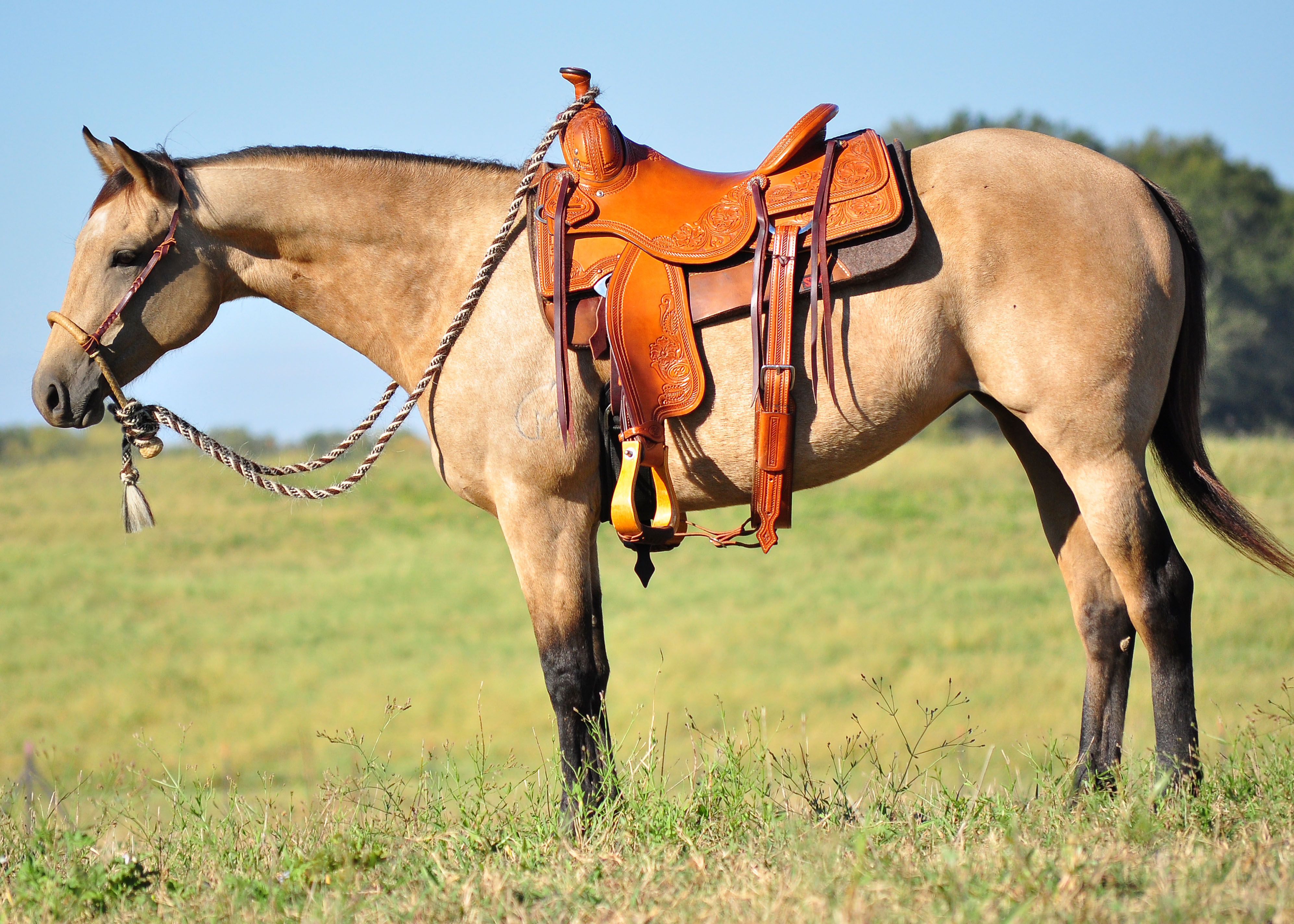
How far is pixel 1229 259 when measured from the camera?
42719mm

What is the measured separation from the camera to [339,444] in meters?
3.59

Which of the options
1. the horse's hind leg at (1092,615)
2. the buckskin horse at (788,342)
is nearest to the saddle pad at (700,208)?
the buckskin horse at (788,342)

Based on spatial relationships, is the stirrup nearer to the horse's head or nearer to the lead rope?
the lead rope

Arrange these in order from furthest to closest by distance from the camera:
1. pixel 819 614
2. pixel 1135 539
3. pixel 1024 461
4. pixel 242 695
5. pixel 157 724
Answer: pixel 819 614, pixel 242 695, pixel 157 724, pixel 1024 461, pixel 1135 539

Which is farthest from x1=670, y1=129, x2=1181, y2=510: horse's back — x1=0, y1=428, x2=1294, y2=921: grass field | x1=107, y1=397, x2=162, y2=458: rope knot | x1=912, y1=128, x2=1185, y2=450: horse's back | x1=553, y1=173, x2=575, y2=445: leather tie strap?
x1=107, y1=397, x2=162, y2=458: rope knot

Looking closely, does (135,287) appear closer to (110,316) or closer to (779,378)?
(110,316)

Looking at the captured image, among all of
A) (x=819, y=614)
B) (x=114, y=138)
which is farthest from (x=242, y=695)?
(x=114, y=138)

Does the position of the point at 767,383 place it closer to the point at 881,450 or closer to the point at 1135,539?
the point at 881,450

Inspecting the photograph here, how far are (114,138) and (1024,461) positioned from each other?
10.6ft

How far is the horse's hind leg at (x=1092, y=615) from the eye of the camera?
140 inches

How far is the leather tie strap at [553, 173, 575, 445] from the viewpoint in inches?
124

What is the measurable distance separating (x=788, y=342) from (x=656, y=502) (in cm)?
67

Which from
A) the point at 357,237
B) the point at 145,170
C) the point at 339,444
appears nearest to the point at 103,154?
the point at 145,170

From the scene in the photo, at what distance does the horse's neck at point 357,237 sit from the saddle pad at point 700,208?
14.5 inches
